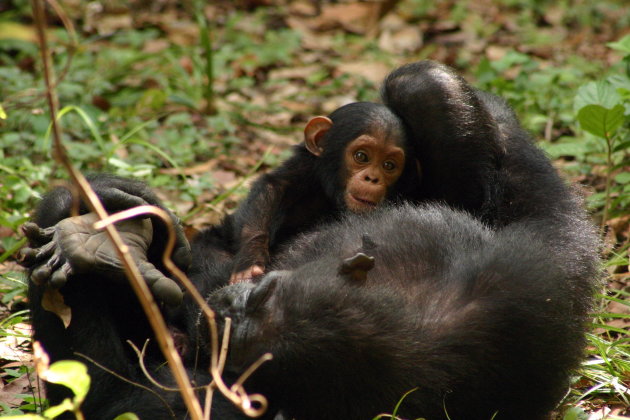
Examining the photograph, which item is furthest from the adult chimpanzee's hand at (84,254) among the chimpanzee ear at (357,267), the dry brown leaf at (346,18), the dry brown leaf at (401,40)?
the dry brown leaf at (346,18)

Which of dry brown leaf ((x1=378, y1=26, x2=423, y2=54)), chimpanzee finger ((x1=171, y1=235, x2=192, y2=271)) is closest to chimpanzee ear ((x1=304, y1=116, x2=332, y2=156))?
chimpanzee finger ((x1=171, y1=235, x2=192, y2=271))

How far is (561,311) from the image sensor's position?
Answer: 3.49 m

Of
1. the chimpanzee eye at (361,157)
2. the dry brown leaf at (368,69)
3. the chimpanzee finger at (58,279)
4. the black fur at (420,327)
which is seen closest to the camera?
the black fur at (420,327)

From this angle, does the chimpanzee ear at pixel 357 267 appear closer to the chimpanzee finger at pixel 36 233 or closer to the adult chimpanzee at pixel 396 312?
the adult chimpanzee at pixel 396 312

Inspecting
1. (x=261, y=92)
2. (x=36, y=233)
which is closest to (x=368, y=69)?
(x=261, y=92)

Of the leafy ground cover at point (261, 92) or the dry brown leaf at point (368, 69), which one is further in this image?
the dry brown leaf at point (368, 69)

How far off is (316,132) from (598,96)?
6.54ft

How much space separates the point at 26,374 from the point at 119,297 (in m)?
1.00

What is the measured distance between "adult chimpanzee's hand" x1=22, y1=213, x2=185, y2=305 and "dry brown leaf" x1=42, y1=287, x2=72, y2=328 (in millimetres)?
64

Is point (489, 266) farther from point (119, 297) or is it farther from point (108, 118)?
point (108, 118)

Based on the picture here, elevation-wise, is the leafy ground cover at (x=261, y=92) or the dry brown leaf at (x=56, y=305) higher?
the dry brown leaf at (x=56, y=305)

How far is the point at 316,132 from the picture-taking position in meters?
5.54

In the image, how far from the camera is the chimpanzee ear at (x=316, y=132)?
217 inches

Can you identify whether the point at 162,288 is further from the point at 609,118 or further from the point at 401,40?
the point at 401,40
